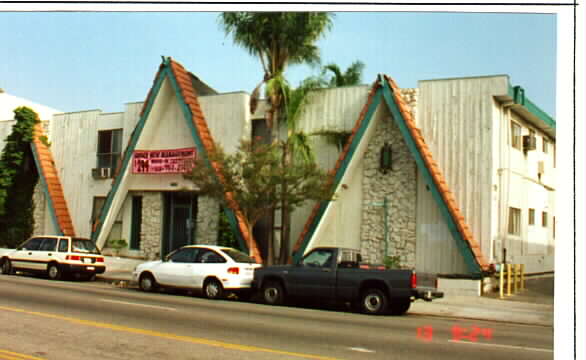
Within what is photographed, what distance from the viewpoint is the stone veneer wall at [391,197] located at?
67.2ft

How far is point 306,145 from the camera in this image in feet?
69.1

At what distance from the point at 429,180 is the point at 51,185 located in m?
17.5

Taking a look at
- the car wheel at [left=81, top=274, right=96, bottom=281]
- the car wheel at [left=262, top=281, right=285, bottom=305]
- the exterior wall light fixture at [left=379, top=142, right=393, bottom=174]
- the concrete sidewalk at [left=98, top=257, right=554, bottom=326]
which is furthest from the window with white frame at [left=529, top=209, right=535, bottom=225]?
the car wheel at [left=81, top=274, right=96, bottom=281]

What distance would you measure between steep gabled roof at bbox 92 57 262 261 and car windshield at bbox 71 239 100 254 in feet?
15.9

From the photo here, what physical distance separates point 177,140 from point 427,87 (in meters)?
10.4

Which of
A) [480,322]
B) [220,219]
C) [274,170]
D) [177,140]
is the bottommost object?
[480,322]

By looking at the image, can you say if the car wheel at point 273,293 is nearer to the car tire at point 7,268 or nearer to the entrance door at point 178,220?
the entrance door at point 178,220

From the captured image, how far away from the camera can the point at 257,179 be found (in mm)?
18250

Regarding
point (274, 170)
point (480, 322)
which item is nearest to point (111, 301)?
point (274, 170)

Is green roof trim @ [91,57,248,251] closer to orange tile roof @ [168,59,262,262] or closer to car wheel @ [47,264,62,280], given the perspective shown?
orange tile roof @ [168,59,262,262]

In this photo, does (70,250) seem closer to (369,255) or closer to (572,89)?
(369,255)

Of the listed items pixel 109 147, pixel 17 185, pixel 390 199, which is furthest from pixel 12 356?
pixel 17 185

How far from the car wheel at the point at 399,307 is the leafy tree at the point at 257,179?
217 inches

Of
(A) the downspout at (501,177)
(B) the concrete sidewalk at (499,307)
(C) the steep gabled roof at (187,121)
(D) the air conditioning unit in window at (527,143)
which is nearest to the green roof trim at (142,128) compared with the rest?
(C) the steep gabled roof at (187,121)
